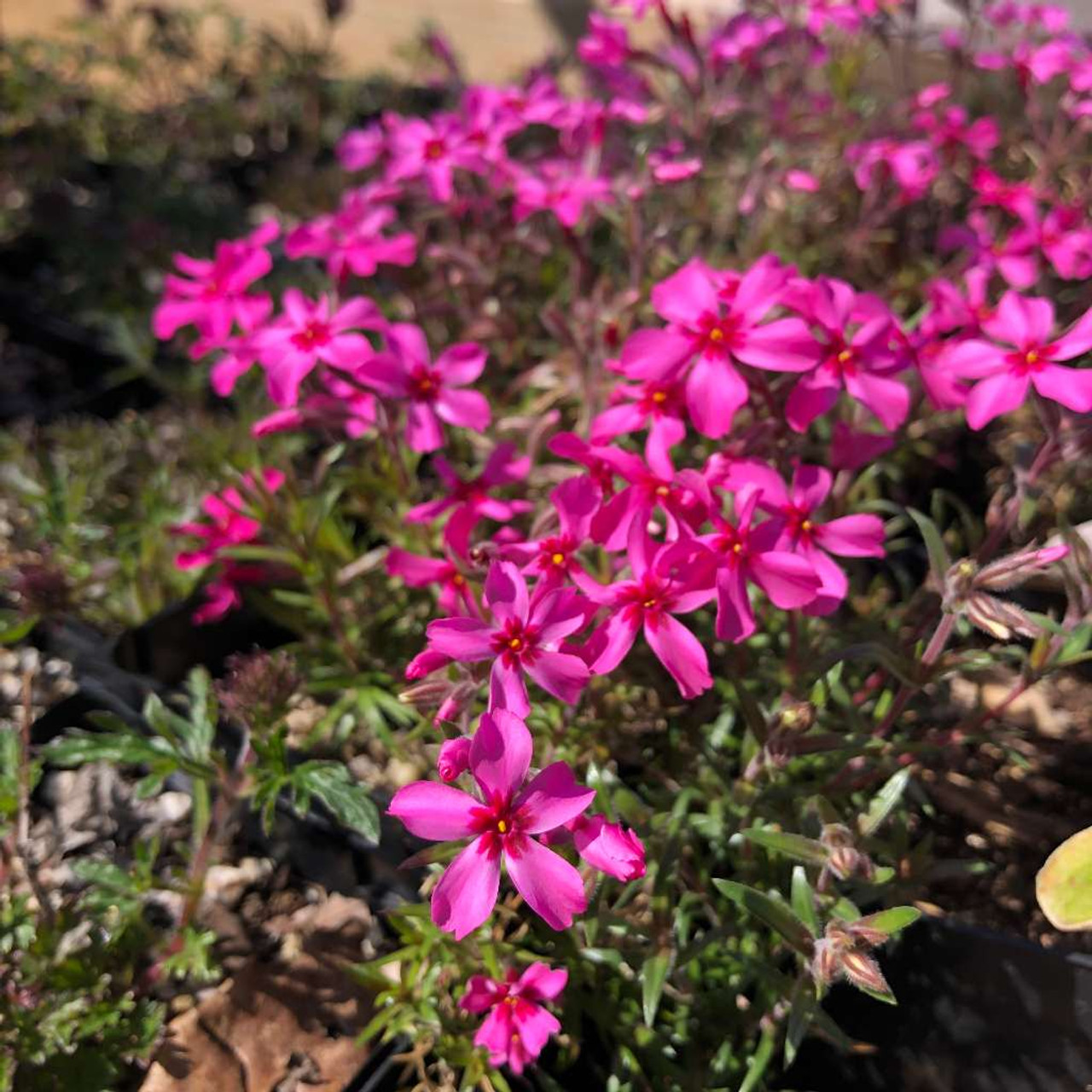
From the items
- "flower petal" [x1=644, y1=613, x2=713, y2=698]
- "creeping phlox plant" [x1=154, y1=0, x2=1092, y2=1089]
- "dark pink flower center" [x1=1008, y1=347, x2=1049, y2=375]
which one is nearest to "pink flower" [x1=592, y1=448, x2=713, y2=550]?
"creeping phlox plant" [x1=154, y1=0, x2=1092, y2=1089]

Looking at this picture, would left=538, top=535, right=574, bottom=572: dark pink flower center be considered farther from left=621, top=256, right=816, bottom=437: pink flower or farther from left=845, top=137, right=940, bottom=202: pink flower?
left=845, top=137, right=940, bottom=202: pink flower

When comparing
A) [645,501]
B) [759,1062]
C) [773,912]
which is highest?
[645,501]

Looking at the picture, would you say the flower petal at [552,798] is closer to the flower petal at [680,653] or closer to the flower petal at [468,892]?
the flower petal at [468,892]

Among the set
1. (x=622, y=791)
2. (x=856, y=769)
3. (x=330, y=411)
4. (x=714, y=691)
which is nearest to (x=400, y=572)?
(x=330, y=411)

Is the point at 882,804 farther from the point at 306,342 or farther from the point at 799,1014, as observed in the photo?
the point at 306,342

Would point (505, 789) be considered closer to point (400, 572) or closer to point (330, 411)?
point (400, 572)

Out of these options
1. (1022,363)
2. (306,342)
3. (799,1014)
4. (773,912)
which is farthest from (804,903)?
(306,342)
